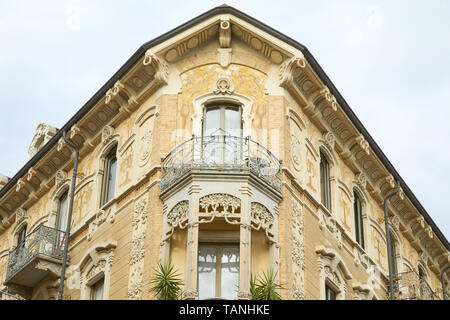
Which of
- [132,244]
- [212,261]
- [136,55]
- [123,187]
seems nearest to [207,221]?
[212,261]

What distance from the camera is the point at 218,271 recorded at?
24.8 meters

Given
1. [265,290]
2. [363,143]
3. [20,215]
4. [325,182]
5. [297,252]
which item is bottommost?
[265,290]

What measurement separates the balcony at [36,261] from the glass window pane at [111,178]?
6.64ft

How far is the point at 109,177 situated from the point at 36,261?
3.27m

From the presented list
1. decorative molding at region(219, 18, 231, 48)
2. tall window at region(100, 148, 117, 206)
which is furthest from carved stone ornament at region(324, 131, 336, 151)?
tall window at region(100, 148, 117, 206)

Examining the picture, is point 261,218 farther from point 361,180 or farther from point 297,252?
A: point 361,180

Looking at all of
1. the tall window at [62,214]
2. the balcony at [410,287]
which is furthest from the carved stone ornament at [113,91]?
the balcony at [410,287]

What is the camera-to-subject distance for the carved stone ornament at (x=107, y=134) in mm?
30469

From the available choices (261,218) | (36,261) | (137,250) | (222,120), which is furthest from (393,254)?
(36,261)

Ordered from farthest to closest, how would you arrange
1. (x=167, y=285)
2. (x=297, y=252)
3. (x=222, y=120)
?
1. (x=222, y=120)
2. (x=297, y=252)
3. (x=167, y=285)

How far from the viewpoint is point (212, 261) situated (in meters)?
24.9

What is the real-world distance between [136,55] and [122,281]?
21.9 ft
